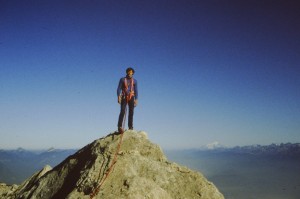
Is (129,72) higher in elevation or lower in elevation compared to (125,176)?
higher

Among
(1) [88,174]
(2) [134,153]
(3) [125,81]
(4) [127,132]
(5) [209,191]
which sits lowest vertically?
(5) [209,191]

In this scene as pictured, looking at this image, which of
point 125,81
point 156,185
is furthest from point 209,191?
point 125,81

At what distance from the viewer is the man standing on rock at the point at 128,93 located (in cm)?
1648

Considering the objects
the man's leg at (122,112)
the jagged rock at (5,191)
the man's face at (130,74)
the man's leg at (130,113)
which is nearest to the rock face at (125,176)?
the man's leg at (122,112)

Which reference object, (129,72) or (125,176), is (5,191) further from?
(129,72)

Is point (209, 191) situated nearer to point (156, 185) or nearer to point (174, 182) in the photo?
point (174, 182)

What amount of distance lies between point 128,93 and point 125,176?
5.95 metres

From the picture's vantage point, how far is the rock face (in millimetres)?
11547

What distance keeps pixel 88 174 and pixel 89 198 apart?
155 centimetres

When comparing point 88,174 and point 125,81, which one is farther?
point 125,81

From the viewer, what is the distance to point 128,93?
1666 centimetres

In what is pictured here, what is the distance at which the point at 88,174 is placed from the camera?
12.3m

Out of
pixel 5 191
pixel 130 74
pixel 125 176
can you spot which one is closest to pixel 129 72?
pixel 130 74

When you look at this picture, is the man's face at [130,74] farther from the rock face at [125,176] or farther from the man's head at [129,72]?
the rock face at [125,176]
